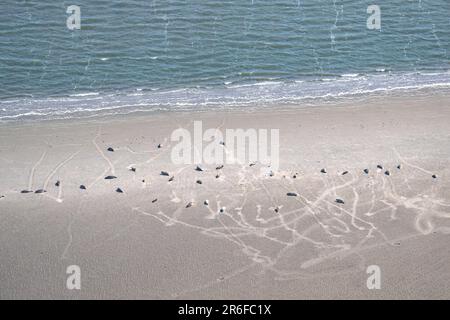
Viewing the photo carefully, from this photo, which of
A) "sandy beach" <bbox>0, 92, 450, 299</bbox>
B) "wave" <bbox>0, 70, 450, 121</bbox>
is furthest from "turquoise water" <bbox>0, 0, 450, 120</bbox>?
"sandy beach" <bbox>0, 92, 450, 299</bbox>

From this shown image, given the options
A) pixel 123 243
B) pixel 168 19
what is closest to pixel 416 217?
pixel 123 243

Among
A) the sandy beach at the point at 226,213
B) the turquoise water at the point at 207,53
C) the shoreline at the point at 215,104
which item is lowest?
the sandy beach at the point at 226,213

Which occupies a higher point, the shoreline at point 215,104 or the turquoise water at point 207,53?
the turquoise water at point 207,53

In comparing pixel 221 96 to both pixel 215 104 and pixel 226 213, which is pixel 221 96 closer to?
pixel 215 104

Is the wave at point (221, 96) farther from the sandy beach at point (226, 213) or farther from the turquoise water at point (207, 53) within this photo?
the sandy beach at point (226, 213)

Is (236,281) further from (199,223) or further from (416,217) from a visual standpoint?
(416,217)

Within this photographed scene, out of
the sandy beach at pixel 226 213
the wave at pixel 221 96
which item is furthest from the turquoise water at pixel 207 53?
the sandy beach at pixel 226 213
